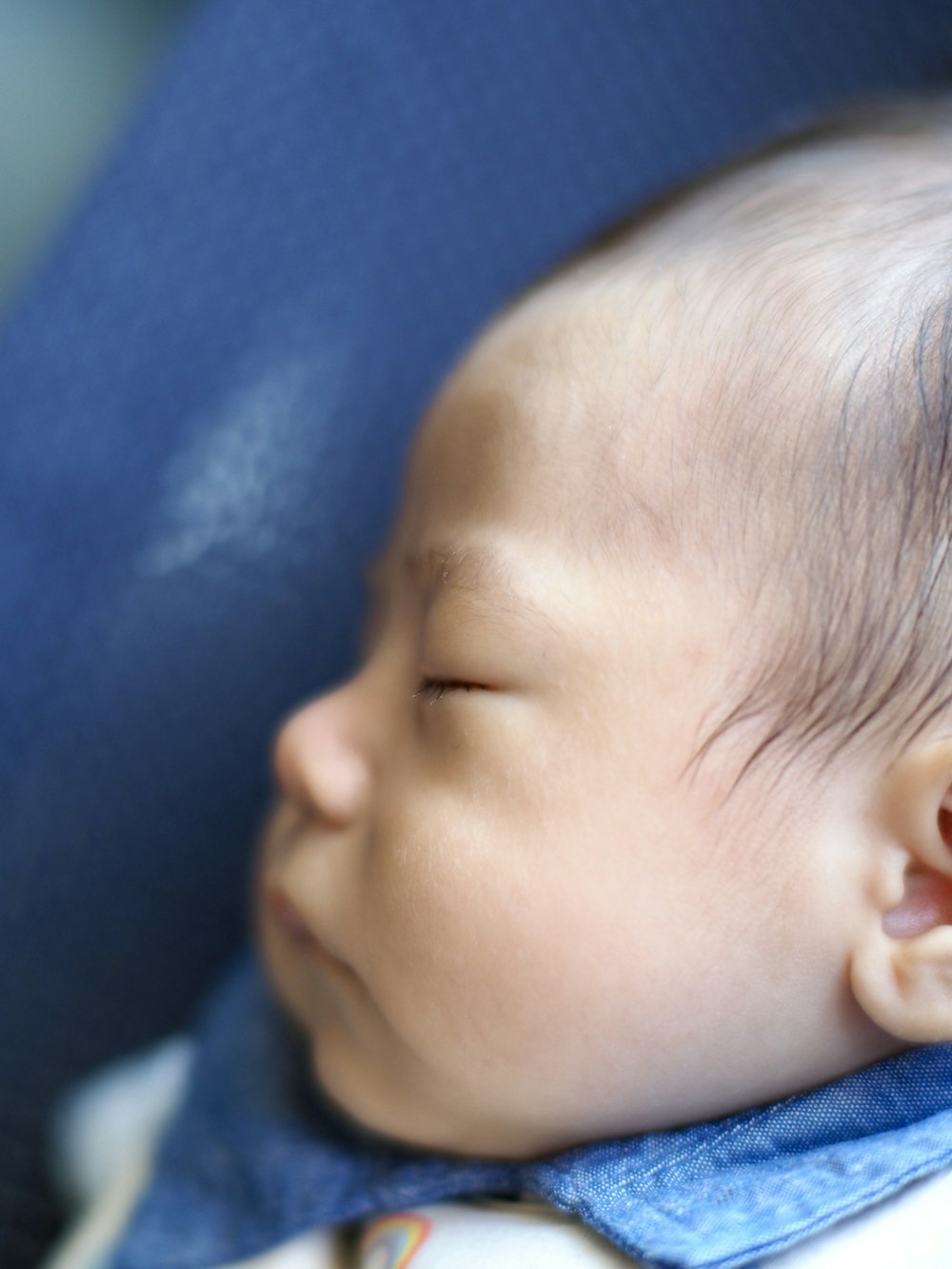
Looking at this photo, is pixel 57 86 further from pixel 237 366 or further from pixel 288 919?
pixel 288 919

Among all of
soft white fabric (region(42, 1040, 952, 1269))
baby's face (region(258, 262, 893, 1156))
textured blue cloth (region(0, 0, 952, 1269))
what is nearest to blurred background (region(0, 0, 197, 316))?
textured blue cloth (region(0, 0, 952, 1269))

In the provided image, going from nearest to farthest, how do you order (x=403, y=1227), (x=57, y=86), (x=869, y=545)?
1. (x=869, y=545)
2. (x=403, y=1227)
3. (x=57, y=86)

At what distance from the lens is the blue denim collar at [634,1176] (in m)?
0.55

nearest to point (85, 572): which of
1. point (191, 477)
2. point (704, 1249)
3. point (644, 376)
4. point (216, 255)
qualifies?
point (191, 477)

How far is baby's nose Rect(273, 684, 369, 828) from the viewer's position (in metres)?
0.62

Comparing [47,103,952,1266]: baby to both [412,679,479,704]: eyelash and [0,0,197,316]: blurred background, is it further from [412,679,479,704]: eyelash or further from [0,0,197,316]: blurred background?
[0,0,197,316]: blurred background

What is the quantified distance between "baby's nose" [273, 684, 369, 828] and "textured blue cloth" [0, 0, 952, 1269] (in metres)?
0.26

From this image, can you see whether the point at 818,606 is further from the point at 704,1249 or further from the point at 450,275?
the point at 450,275

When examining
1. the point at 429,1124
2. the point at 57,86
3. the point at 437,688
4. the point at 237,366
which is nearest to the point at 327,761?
the point at 437,688

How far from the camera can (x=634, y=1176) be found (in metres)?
0.57

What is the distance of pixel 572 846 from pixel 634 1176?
5.9 inches

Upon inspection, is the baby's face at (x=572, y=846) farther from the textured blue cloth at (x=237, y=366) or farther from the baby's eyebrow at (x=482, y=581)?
the textured blue cloth at (x=237, y=366)

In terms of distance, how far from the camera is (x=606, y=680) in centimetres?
55

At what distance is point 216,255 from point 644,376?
0.45 m
